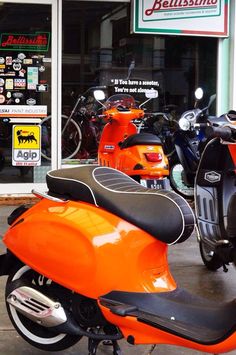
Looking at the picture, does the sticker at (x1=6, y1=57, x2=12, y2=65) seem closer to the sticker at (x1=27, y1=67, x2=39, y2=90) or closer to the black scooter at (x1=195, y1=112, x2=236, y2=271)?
the sticker at (x1=27, y1=67, x2=39, y2=90)

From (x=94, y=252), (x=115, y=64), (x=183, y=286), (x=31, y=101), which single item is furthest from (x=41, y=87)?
(x=94, y=252)

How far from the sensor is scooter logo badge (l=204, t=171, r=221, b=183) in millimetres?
4832

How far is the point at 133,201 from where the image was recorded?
322cm

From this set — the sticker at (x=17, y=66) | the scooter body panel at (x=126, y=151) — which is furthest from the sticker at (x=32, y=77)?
the scooter body panel at (x=126, y=151)

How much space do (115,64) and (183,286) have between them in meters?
4.50

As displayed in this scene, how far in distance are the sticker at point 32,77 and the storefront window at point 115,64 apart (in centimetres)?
40

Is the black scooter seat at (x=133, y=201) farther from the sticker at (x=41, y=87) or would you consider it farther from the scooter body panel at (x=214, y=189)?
the sticker at (x=41, y=87)

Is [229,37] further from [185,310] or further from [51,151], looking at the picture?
[185,310]

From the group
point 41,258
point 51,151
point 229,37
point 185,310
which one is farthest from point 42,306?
point 229,37

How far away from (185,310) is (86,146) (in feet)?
18.5

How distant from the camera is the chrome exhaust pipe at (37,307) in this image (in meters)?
3.26

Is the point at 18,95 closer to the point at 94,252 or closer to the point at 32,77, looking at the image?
the point at 32,77

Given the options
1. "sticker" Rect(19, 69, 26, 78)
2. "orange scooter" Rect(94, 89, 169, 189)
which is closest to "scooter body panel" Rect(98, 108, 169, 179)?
"orange scooter" Rect(94, 89, 169, 189)

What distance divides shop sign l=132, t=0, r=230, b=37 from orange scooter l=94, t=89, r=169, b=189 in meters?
1.76
